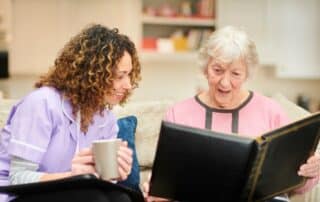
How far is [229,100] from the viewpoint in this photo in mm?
1902

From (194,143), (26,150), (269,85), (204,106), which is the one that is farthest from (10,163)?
(269,85)

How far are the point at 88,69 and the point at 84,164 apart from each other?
0.31 metres

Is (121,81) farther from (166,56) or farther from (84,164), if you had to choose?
(166,56)

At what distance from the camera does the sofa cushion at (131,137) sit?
2.00 metres

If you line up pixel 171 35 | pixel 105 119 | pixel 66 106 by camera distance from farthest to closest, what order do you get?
1. pixel 171 35
2. pixel 105 119
3. pixel 66 106

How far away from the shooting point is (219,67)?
6.12 feet

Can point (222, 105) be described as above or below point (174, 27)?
below

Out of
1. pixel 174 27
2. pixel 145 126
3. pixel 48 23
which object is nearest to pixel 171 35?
pixel 174 27

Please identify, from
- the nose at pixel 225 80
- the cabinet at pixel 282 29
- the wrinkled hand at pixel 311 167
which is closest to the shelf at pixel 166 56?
the cabinet at pixel 282 29

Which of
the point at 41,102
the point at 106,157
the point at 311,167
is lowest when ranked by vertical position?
the point at 311,167

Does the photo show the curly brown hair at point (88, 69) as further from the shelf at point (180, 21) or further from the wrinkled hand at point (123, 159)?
the shelf at point (180, 21)

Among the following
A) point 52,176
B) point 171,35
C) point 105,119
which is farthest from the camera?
point 171,35

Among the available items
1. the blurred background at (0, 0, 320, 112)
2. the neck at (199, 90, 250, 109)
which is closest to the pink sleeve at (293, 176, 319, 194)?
the neck at (199, 90, 250, 109)

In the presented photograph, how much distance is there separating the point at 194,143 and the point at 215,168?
10 centimetres
